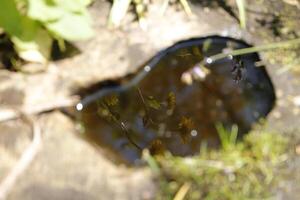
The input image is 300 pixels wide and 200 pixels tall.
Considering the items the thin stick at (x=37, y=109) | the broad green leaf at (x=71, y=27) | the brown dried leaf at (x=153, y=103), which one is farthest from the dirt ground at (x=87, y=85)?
the broad green leaf at (x=71, y=27)

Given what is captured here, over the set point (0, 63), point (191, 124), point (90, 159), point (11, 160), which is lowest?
point (191, 124)

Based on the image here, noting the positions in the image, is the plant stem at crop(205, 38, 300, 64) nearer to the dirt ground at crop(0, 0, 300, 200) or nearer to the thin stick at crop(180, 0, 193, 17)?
the dirt ground at crop(0, 0, 300, 200)

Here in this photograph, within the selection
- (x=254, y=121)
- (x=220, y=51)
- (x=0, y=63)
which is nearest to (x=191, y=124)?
(x=254, y=121)

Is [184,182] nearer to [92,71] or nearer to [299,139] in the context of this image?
[299,139]

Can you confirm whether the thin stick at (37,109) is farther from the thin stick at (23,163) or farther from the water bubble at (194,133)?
the water bubble at (194,133)

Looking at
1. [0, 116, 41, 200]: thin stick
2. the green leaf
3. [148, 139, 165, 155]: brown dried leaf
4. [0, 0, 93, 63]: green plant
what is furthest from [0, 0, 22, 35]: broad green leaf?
the green leaf
